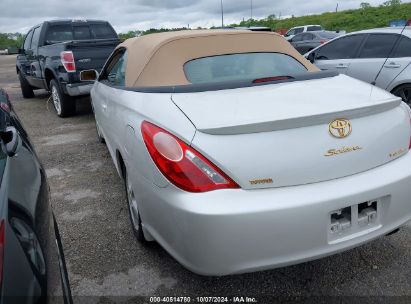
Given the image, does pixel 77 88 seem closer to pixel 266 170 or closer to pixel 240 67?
pixel 240 67

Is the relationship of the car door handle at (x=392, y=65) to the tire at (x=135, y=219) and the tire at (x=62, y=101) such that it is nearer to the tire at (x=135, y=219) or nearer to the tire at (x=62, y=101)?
the tire at (x=135, y=219)

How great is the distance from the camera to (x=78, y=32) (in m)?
8.42

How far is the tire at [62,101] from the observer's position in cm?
701

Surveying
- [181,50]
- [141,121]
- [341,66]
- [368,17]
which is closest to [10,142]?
[141,121]

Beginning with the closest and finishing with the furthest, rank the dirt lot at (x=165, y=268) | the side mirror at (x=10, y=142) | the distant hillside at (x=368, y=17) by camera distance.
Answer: the side mirror at (x=10, y=142) → the dirt lot at (x=165, y=268) → the distant hillside at (x=368, y=17)

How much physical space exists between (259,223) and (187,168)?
0.43 m

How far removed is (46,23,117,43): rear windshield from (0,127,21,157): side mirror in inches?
273

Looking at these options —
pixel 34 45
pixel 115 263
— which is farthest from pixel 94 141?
pixel 34 45

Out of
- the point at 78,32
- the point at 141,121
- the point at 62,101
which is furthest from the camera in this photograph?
the point at 78,32

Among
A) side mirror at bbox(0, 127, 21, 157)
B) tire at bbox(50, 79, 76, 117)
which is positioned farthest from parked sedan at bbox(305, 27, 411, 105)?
side mirror at bbox(0, 127, 21, 157)

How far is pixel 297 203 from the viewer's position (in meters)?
1.83

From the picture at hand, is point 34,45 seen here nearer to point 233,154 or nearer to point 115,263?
point 115,263

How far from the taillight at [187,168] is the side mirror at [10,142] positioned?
65cm

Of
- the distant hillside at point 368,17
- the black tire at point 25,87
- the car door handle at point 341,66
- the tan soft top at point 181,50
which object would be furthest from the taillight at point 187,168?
the distant hillside at point 368,17
